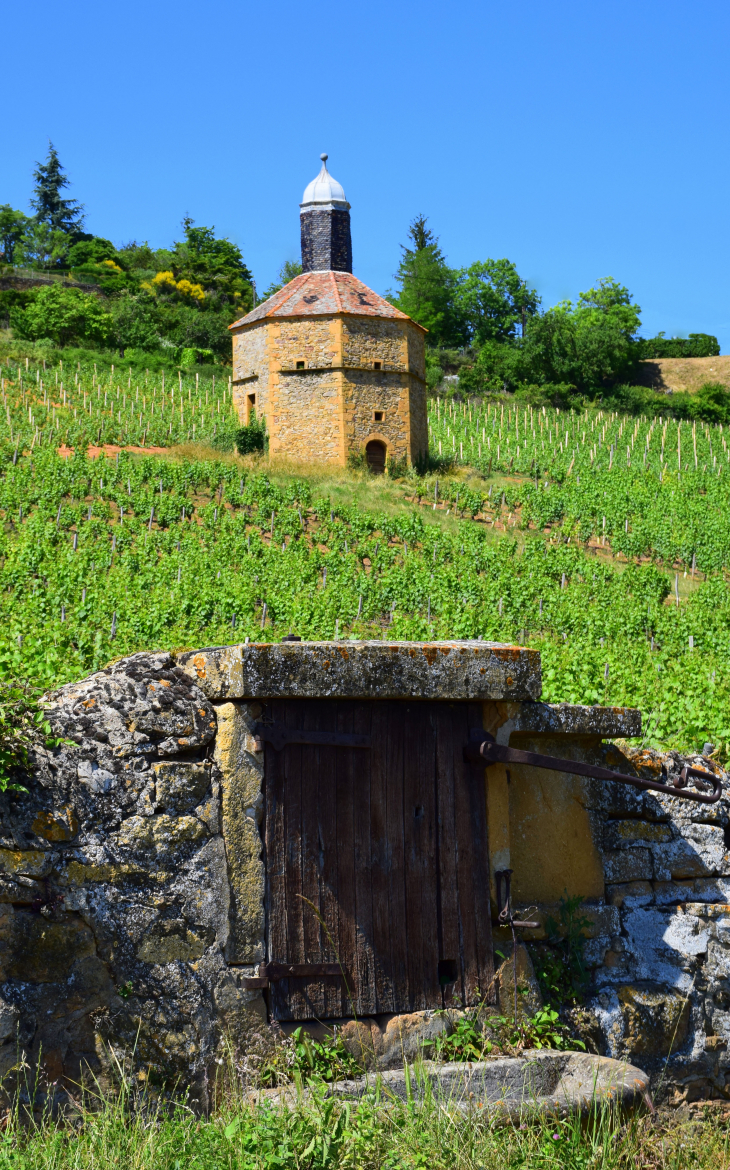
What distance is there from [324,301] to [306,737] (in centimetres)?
2958

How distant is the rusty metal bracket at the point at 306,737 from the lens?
13.4 feet

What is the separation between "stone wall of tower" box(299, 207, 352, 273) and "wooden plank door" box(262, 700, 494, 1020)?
32666 mm

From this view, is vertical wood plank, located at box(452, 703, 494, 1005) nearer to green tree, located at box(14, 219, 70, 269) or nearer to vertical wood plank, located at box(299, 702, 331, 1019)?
vertical wood plank, located at box(299, 702, 331, 1019)

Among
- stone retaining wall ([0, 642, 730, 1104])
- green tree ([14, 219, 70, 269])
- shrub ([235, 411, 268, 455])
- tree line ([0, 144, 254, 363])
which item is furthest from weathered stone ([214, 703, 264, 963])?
green tree ([14, 219, 70, 269])

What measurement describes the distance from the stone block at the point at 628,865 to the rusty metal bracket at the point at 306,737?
1.54m

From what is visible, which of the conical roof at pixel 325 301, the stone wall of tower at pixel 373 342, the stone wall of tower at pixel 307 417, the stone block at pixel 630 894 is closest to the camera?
the stone block at pixel 630 894

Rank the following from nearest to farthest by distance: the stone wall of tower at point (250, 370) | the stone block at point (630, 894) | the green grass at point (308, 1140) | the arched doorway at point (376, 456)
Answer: the green grass at point (308, 1140) → the stone block at point (630, 894) → the arched doorway at point (376, 456) → the stone wall of tower at point (250, 370)

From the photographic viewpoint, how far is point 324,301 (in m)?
32.2

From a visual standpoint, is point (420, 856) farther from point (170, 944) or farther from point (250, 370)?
point (250, 370)

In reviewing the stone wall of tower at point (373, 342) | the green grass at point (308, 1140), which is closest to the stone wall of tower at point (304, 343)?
the stone wall of tower at point (373, 342)

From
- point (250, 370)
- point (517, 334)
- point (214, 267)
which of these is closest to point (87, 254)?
point (214, 267)

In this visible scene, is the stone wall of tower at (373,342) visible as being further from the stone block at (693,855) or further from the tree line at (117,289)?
the stone block at (693,855)

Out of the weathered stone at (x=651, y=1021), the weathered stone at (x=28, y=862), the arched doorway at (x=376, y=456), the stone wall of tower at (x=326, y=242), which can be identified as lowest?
the weathered stone at (x=651, y=1021)

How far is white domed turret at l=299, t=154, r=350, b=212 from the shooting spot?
35594 millimetres
